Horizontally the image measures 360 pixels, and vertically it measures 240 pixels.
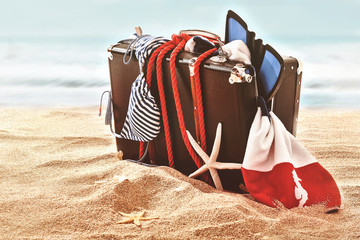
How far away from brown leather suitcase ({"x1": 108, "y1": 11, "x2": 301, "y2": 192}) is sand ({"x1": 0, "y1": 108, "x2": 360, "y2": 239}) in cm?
13

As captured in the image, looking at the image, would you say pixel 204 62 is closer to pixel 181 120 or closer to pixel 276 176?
pixel 181 120

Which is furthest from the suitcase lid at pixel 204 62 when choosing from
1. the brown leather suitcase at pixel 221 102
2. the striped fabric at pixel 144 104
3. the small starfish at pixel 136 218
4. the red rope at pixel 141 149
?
the small starfish at pixel 136 218

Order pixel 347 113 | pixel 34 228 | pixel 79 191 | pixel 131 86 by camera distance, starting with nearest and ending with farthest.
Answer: pixel 34 228, pixel 79 191, pixel 131 86, pixel 347 113

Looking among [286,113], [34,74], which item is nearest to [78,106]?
[34,74]

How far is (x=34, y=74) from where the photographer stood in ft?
21.8

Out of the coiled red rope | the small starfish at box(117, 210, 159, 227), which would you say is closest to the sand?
the small starfish at box(117, 210, 159, 227)

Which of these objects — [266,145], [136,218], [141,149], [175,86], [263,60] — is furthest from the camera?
[141,149]

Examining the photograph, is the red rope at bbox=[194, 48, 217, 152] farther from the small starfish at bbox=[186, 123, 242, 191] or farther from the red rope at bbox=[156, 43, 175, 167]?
the red rope at bbox=[156, 43, 175, 167]

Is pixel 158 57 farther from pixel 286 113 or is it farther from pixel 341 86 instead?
pixel 341 86

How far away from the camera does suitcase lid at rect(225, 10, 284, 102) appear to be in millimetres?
1844

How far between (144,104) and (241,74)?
22.5 inches

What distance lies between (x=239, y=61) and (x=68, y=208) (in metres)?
0.87

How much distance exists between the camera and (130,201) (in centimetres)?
185

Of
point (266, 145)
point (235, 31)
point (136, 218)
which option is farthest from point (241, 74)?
point (136, 218)
